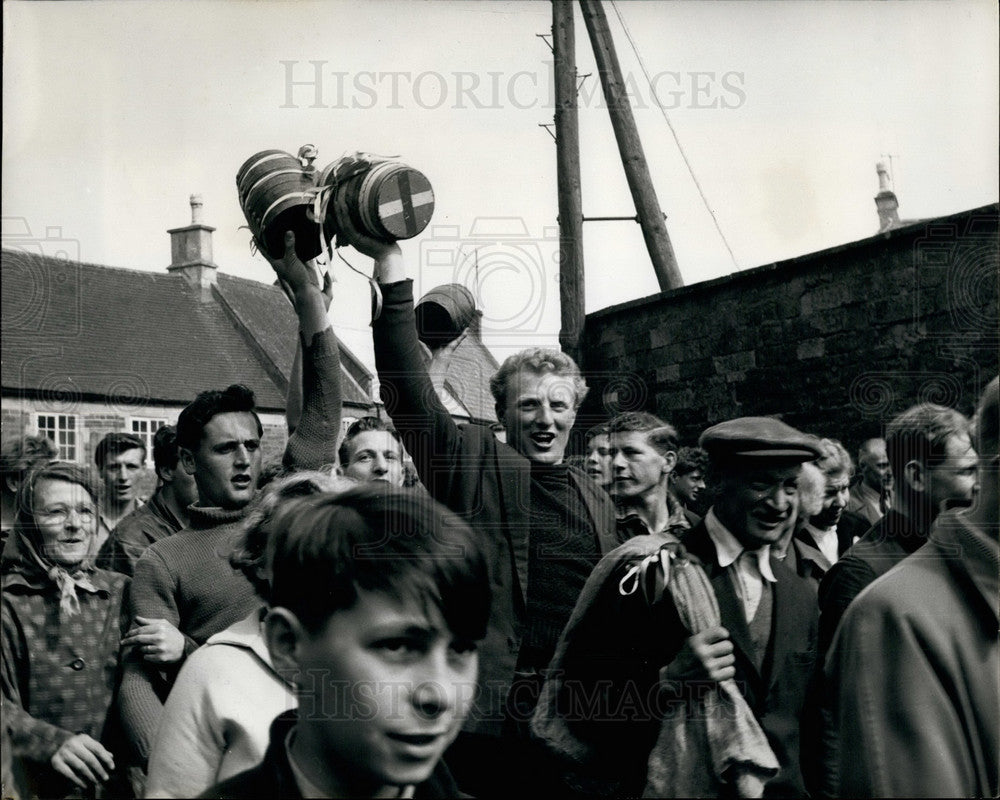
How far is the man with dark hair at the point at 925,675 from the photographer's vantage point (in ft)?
6.70

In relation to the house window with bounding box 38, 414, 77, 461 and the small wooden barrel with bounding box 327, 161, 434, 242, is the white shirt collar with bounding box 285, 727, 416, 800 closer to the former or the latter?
the small wooden barrel with bounding box 327, 161, 434, 242

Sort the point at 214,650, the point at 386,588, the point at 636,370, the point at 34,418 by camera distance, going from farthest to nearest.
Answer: the point at 636,370
the point at 34,418
the point at 214,650
the point at 386,588

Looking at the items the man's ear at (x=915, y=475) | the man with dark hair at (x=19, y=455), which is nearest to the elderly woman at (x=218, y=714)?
the man with dark hair at (x=19, y=455)

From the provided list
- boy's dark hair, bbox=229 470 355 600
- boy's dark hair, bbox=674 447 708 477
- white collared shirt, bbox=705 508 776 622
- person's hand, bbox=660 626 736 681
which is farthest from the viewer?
boy's dark hair, bbox=674 447 708 477

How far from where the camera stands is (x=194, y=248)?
400 cm

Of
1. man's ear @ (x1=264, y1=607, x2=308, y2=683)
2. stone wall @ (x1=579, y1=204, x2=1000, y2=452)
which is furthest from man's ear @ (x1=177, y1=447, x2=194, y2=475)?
man's ear @ (x1=264, y1=607, x2=308, y2=683)

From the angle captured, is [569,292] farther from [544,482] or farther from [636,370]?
[544,482]

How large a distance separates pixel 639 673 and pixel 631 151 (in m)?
2.20

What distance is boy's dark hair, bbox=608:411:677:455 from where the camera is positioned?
3861 millimetres

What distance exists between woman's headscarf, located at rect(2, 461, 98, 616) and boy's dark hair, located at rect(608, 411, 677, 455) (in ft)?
5.36

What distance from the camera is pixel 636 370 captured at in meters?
4.81

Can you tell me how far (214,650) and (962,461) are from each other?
81.1 inches

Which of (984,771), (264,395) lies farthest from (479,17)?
(984,771)

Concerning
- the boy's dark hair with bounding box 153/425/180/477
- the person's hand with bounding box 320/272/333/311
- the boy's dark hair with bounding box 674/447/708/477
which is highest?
the person's hand with bounding box 320/272/333/311
